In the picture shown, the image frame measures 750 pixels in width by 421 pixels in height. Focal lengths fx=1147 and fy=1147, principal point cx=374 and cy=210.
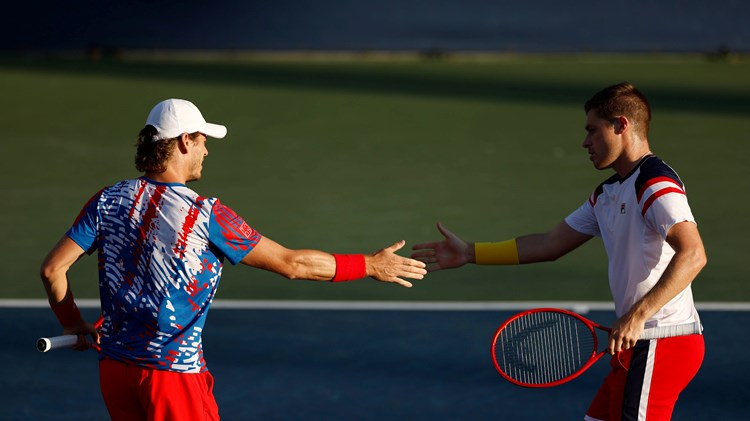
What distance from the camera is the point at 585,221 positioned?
5.54m

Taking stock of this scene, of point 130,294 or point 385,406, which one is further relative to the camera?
point 385,406

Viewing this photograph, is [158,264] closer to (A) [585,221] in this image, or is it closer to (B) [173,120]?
(B) [173,120]

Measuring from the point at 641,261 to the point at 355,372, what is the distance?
2.82 metres

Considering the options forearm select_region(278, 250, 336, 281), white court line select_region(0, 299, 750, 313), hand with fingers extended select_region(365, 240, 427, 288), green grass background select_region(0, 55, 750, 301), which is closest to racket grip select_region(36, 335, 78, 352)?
forearm select_region(278, 250, 336, 281)

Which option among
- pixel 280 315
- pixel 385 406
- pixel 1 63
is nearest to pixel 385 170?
pixel 280 315

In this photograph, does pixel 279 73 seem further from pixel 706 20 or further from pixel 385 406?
pixel 385 406

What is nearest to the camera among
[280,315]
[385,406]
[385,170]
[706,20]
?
[385,406]

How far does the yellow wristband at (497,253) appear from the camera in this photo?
19.0ft

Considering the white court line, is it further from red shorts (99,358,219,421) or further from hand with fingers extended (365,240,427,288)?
red shorts (99,358,219,421)

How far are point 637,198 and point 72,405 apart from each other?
371 cm

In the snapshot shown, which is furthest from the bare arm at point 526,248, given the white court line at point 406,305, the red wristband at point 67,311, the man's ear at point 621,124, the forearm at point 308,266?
the white court line at point 406,305

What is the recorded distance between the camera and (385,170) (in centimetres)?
1270

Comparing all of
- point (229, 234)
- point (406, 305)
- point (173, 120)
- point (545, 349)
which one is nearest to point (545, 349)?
point (545, 349)

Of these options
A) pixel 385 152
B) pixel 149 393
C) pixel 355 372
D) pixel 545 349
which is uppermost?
pixel 385 152
